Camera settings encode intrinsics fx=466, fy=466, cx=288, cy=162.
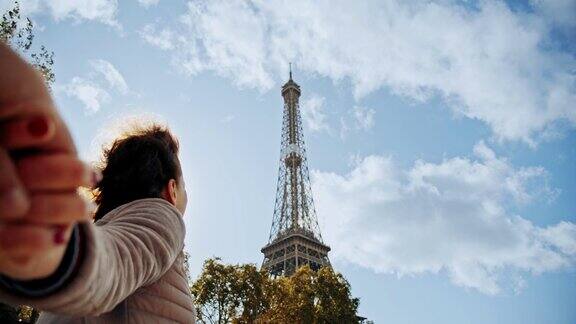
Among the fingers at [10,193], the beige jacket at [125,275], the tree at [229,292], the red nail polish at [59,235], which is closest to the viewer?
the fingers at [10,193]

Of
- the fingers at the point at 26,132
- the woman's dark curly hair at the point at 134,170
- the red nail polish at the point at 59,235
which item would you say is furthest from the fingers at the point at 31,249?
the woman's dark curly hair at the point at 134,170

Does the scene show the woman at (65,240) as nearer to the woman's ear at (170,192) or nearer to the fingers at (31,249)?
the fingers at (31,249)

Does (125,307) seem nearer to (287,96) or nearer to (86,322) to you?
(86,322)

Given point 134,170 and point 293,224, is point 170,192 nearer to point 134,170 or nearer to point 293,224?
point 134,170

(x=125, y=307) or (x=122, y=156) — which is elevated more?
(x=122, y=156)

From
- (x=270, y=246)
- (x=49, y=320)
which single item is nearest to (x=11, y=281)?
(x=49, y=320)

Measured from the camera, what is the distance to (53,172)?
686 millimetres

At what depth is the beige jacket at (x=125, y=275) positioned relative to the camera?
3.05ft

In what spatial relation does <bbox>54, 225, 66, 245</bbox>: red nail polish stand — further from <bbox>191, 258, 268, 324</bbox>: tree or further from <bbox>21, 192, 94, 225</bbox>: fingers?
<bbox>191, 258, 268, 324</bbox>: tree

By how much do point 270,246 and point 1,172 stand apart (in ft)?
158

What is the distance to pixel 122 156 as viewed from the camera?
216 centimetres

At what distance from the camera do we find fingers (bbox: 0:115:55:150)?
661 mm

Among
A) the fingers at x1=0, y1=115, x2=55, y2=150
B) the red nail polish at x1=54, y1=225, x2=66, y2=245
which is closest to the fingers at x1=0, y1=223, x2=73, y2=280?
the red nail polish at x1=54, y1=225, x2=66, y2=245

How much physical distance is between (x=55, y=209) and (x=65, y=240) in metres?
0.11
